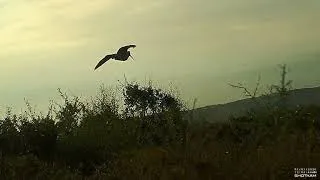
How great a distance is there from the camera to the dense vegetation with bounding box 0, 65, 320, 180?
952 centimetres

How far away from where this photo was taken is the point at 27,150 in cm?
1922

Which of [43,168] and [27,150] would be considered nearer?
[43,168]

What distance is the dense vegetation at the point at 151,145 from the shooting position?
952cm

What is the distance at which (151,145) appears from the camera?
15172 millimetres

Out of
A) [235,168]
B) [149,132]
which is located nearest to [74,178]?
[235,168]

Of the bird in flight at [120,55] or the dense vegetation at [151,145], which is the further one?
the bird in flight at [120,55]

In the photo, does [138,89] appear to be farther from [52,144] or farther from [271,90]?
[271,90]

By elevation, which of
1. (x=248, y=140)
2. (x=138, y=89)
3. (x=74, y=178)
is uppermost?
(x=138, y=89)

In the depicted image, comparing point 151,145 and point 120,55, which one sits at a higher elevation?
point 120,55

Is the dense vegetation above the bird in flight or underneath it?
underneath

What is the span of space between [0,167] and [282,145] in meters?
5.39

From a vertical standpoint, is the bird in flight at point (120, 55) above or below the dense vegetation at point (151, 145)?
above

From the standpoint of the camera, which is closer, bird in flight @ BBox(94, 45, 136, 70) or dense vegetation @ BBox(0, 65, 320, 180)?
dense vegetation @ BBox(0, 65, 320, 180)

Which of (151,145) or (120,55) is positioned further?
(151,145)
